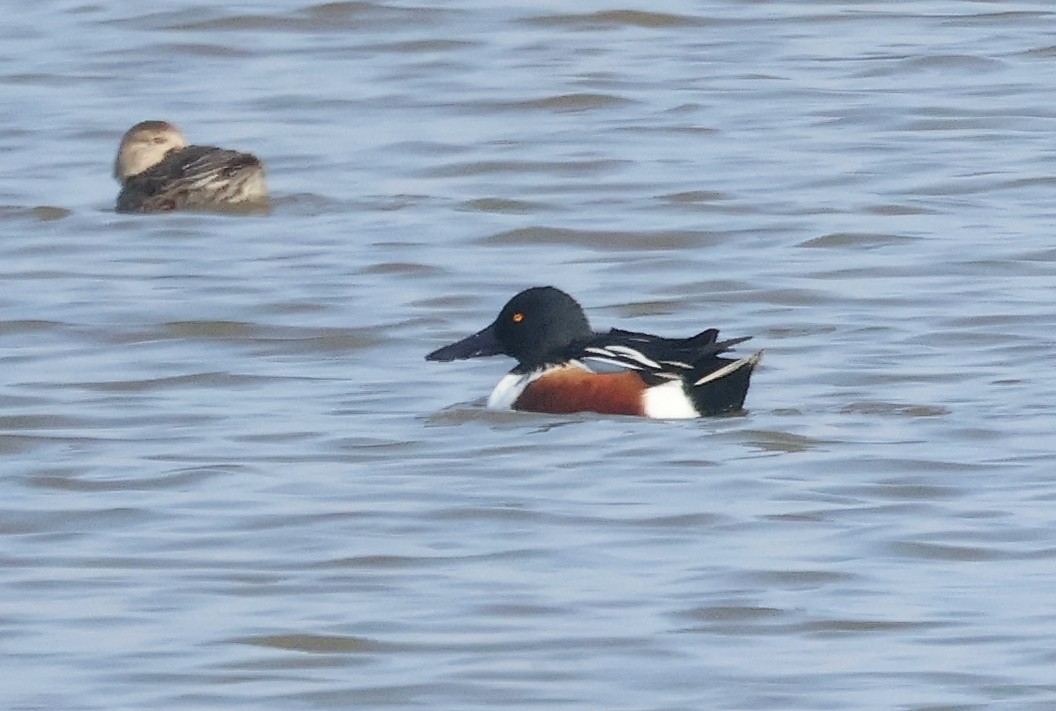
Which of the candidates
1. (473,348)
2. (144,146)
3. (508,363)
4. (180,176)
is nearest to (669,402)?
(473,348)

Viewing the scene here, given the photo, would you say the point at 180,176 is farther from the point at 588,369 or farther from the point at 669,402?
the point at 669,402

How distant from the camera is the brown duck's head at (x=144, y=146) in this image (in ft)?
45.2

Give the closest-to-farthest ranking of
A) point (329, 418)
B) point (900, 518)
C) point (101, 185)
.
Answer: point (900, 518)
point (329, 418)
point (101, 185)

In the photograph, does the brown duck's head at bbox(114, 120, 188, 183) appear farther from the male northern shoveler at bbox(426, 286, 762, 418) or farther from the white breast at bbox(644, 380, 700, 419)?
the white breast at bbox(644, 380, 700, 419)

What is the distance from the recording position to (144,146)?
1390 cm

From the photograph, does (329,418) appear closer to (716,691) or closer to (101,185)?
(716,691)

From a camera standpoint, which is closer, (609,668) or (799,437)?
(609,668)

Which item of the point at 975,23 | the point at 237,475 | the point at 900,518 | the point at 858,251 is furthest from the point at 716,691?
the point at 975,23

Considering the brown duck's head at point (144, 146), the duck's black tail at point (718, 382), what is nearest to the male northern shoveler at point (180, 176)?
the brown duck's head at point (144, 146)

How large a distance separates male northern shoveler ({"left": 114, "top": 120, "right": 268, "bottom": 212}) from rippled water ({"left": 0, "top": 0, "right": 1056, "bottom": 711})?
0.43 ft

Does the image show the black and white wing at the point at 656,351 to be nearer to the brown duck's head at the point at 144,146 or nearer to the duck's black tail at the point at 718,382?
the duck's black tail at the point at 718,382

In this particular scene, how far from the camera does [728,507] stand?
818 cm

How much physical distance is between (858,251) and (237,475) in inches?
160

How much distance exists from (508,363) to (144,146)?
3597 millimetres
